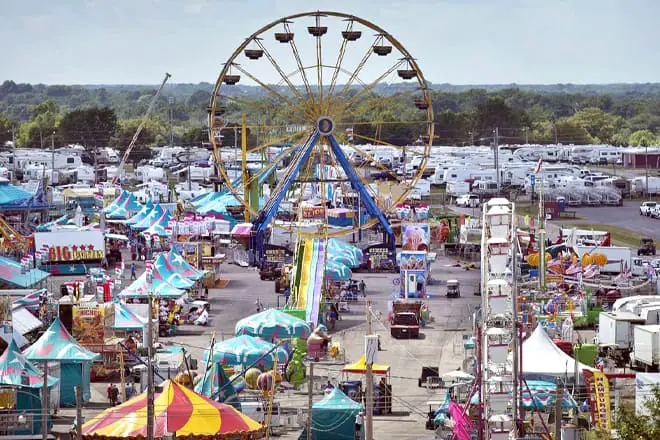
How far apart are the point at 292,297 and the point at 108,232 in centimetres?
2577

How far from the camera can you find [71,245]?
200 feet

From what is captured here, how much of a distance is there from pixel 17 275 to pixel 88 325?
11.5 m

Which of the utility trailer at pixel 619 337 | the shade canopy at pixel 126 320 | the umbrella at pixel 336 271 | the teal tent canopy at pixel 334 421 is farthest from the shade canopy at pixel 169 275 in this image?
the teal tent canopy at pixel 334 421

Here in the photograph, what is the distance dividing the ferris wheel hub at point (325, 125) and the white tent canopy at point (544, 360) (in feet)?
87.2

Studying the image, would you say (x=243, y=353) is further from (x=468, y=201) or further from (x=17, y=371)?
(x=468, y=201)

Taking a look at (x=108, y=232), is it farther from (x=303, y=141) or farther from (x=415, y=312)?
(x=415, y=312)

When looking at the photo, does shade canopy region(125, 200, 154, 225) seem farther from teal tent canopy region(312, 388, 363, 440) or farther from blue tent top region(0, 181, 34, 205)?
teal tent canopy region(312, 388, 363, 440)

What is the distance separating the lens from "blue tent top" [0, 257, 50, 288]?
50500mm

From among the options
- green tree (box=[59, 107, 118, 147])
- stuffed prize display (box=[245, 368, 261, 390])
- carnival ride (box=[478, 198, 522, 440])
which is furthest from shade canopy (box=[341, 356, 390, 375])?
green tree (box=[59, 107, 118, 147])

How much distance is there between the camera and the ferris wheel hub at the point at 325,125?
206ft

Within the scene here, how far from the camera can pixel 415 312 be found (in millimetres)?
47438

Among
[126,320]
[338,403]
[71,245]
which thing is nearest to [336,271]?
[126,320]

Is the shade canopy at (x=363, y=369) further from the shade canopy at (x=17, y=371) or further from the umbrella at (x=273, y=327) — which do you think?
the shade canopy at (x=17, y=371)

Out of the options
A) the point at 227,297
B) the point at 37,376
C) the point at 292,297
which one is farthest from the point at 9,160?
the point at 37,376
